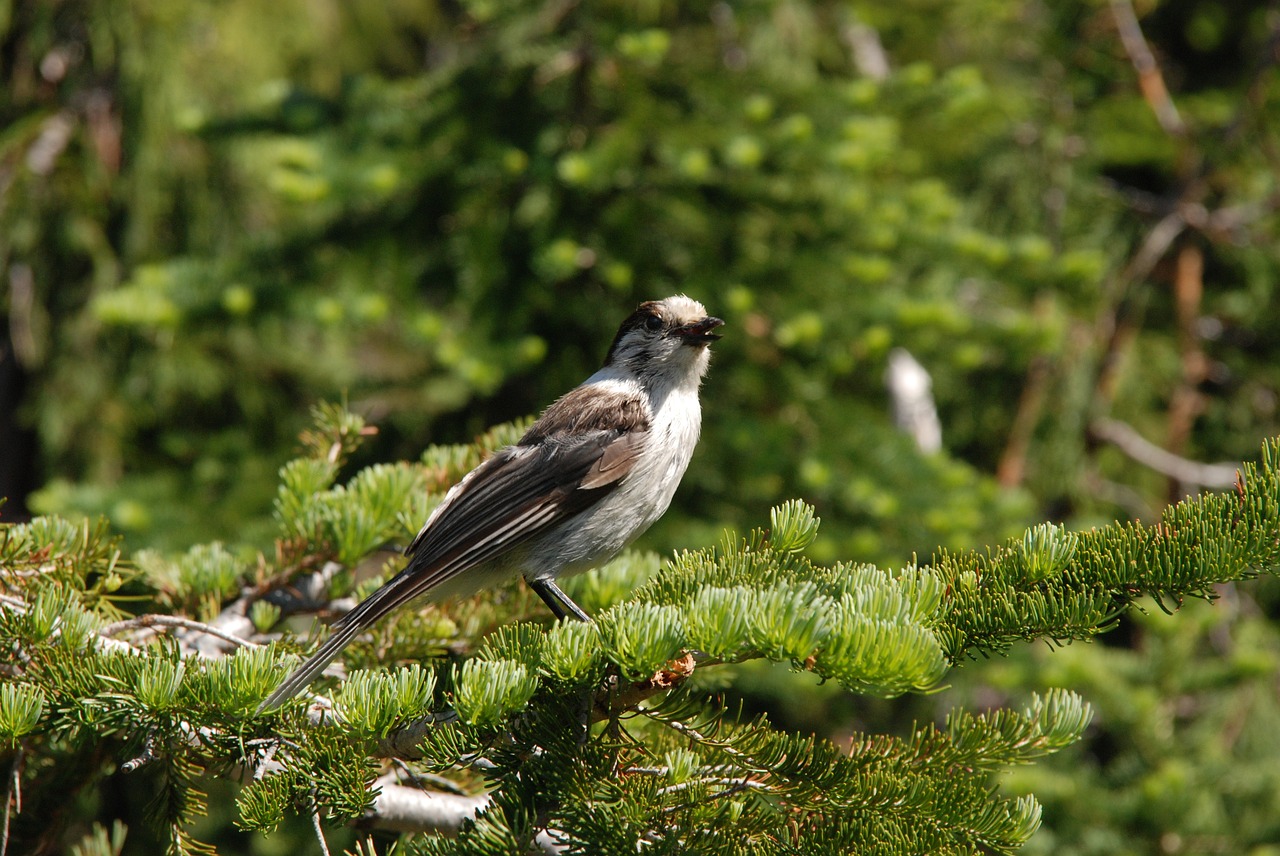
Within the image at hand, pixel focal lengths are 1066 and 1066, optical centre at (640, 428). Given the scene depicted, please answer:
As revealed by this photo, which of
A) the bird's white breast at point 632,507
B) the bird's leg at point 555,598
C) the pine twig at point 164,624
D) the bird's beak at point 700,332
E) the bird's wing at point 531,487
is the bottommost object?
the bird's leg at point 555,598

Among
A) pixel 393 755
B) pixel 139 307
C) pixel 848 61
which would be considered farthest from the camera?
pixel 848 61

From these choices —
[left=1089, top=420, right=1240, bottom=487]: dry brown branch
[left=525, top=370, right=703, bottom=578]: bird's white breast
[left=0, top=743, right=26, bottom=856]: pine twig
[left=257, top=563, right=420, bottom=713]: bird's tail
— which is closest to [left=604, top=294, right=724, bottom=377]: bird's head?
[left=525, top=370, right=703, bottom=578]: bird's white breast

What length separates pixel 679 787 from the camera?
1899mm

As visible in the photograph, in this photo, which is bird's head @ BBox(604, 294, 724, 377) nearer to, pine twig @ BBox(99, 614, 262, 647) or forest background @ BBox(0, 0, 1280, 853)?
forest background @ BBox(0, 0, 1280, 853)

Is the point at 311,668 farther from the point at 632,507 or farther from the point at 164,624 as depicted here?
the point at 632,507

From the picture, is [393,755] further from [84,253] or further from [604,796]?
[84,253]

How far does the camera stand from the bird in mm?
2656

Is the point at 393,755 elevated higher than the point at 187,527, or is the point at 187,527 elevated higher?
the point at 393,755

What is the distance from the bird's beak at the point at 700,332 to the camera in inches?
130

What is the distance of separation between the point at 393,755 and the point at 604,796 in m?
0.50

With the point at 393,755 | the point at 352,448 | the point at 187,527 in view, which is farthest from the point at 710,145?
the point at 393,755

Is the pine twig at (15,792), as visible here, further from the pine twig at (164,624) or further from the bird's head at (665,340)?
the bird's head at (665,340)

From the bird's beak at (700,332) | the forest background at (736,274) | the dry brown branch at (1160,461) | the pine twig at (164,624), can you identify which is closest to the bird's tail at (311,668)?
the pine twig at (164,624)

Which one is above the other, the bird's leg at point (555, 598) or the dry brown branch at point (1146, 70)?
the dry brown branch at point (1146, 70)
